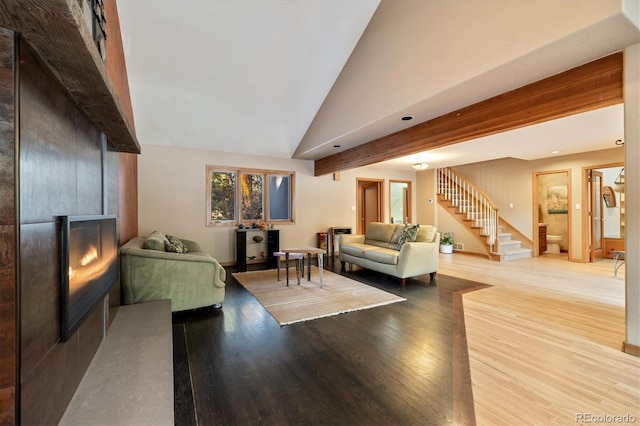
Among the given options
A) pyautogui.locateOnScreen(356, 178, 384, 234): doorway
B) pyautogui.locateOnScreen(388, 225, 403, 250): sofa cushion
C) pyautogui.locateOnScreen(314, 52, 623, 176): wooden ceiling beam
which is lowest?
pyautogui.locateOnScreen(388, 225, 403, 250): sofa cushion

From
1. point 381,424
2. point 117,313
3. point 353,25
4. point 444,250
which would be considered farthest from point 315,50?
point 444,250

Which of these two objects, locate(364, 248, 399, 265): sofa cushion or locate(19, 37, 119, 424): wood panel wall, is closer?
locate(19, 37, 119, 424): wood panel wall

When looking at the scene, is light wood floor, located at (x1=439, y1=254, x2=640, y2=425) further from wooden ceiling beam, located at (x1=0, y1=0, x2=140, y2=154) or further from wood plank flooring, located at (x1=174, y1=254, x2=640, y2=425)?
wooden ceiling beam, located at (x1=0, y1=0, x2=140, y2=154)

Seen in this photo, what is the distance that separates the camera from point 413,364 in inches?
84.7

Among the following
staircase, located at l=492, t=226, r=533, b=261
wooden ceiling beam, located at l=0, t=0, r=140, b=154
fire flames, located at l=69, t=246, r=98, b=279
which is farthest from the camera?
staircase, located at l=492, t=226, r=533, b=261

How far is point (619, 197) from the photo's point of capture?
712 centimetres

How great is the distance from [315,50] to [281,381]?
160 inches

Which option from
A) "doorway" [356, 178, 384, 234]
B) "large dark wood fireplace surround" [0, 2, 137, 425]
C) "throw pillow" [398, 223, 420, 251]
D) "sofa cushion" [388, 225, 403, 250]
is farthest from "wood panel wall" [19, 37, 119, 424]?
"doorway" [356, 178, 384, 234]

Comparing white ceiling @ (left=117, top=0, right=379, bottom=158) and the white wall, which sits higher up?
white ceiling @ (left=117, top=0, right=379, bottom=158)

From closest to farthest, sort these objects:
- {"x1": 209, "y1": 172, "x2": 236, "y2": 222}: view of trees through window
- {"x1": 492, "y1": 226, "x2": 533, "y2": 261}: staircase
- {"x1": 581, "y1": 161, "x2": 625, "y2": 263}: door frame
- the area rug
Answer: the area rug < {"x1": 209, "y1": 172, "x2": 236, "y2": 222}: view of trees through window < {"x1": 581, "y1": 161, "x2": 625, "y2": 263}: door frame < {"x1": 492, "y1": 226, "x2": 533, "y2": 261}: staircase

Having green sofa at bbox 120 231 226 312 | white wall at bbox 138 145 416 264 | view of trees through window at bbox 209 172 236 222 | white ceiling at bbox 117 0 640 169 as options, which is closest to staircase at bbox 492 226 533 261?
white ceiling at bbox 117 0 640 169

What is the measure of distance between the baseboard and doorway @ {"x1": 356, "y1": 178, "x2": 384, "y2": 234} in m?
5.87

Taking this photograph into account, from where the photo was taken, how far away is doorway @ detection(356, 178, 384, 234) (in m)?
8.15

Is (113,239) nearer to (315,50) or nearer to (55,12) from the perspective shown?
(55,12)
